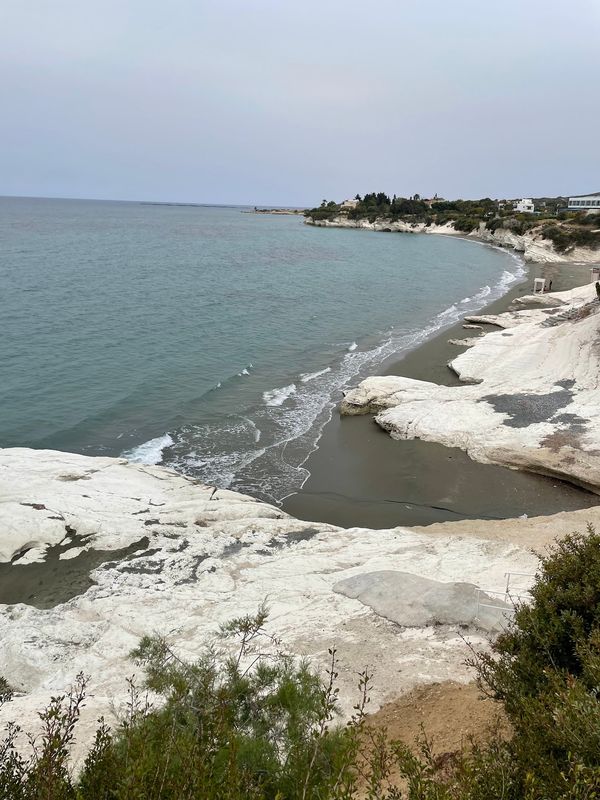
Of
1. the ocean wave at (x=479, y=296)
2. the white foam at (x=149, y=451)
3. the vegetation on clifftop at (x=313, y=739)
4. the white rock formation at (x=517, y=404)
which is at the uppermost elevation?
the vegetation on clifftop at (x=313, y=739)

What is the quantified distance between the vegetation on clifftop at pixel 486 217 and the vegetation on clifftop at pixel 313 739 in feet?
313

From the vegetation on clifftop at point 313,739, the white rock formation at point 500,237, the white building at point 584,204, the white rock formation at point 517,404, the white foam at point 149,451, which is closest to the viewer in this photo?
the vegetation on clifftop at point 313,739

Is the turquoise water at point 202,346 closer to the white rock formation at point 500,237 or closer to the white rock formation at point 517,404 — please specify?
the white rock formation at point 517,404

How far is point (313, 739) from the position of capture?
5711mm

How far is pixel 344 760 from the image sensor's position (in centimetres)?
463

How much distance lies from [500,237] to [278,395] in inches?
4167

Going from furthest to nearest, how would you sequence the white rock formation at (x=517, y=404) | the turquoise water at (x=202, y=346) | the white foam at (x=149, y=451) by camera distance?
1. the turquoise water at (x=202, y=346)
2. the white foam at (x=149, y=451)
3. the white rock formation at (x=517, y=404)

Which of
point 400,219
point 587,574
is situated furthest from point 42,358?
point 400,219

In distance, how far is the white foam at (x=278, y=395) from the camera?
26.8 metres

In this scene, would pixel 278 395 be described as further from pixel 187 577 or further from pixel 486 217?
pixel 486 217

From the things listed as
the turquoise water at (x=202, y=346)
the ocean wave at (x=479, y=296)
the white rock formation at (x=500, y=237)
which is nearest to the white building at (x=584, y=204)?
the white rock formation at (x=500, y=237)

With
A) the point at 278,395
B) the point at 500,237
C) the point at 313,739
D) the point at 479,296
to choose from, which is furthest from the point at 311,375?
the point at 500,237

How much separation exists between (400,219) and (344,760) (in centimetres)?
17062

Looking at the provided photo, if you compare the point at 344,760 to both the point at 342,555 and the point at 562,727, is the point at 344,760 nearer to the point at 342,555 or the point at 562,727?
the point at 562,727
